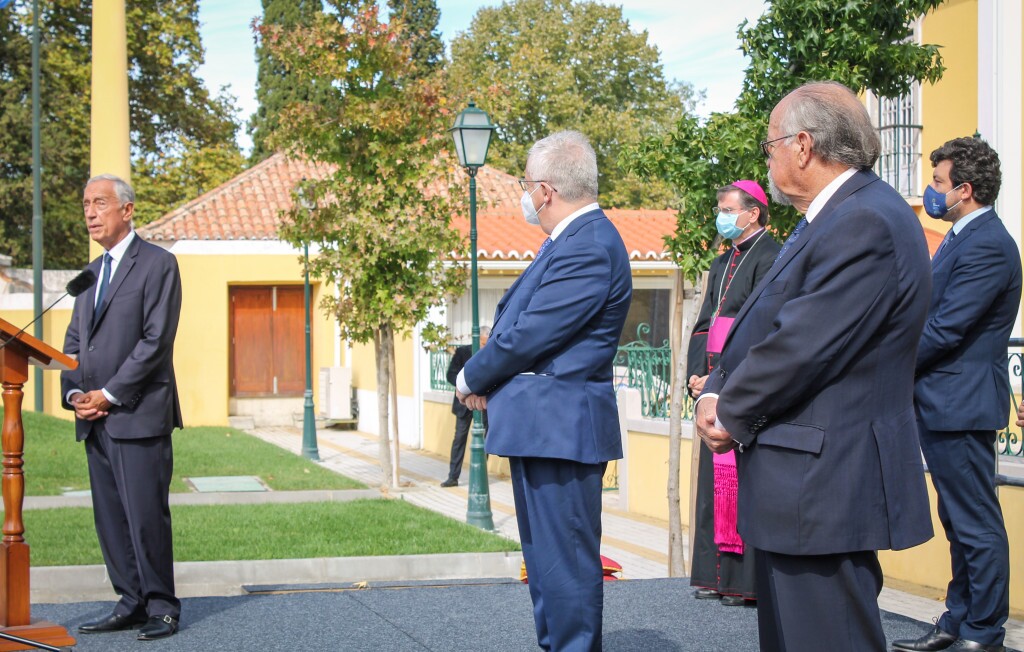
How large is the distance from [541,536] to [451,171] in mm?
11009

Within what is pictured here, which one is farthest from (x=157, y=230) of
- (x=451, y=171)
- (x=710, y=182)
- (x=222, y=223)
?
(x=710, y=182)

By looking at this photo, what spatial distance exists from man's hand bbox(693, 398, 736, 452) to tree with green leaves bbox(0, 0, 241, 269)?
102 feet

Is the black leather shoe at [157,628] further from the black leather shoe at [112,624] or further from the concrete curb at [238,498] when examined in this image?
the concrete curb at [238,498]

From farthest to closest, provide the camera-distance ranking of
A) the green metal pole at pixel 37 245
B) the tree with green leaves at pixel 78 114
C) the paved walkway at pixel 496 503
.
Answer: the tree with green leaves at pixel 78 114 < the green metal pole at pixel 37 245 < the paved walkway at pixel 496 503

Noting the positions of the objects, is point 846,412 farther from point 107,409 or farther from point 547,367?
point 107,409

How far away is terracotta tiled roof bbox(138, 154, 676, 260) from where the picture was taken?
22.4 meters

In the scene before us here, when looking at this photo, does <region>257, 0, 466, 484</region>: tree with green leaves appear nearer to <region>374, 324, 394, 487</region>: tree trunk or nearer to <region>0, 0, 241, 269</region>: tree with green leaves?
<region>374, 324, 394, 487</region>: tree trunk

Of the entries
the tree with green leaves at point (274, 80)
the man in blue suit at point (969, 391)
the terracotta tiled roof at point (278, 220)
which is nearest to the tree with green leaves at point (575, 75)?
the tree with green leaves at point (274, 80)

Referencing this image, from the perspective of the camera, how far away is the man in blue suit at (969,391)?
203 inches

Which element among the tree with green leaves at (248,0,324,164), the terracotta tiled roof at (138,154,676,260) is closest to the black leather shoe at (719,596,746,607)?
the terracotta tiled roof at (138,154,676,260)

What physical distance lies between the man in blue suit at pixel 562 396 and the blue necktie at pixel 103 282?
2.35m

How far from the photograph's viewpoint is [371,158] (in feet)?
47.7

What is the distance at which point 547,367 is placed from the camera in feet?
14.8

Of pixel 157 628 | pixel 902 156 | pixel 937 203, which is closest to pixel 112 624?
pixel 157 628
